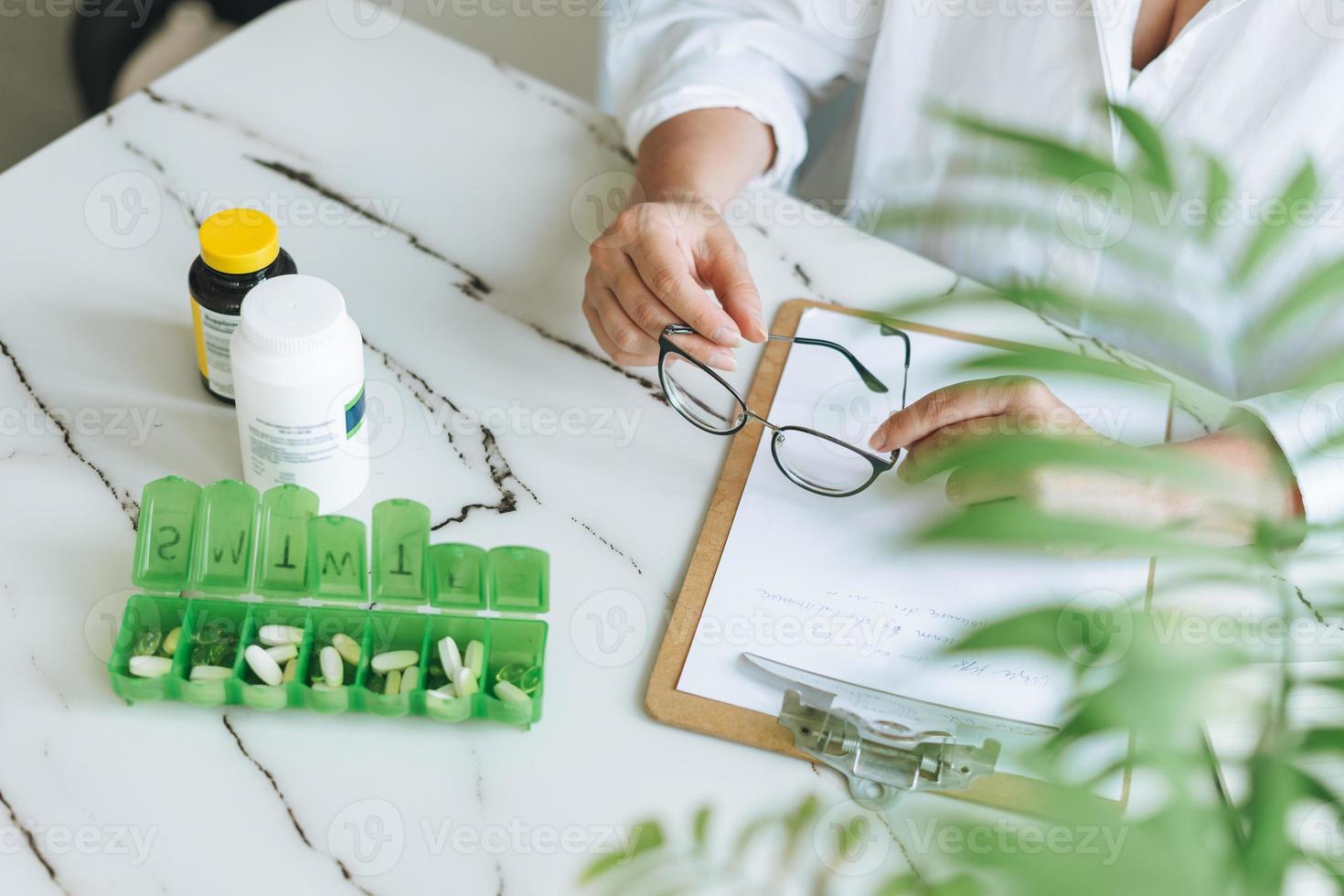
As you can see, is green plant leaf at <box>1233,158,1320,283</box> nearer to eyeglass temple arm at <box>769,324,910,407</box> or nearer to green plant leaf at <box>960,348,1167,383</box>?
green plant leaf at <box>960,348,1167,383</box>

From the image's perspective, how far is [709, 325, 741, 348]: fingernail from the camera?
31.0 inches

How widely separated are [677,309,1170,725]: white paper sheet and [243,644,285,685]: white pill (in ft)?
0.77

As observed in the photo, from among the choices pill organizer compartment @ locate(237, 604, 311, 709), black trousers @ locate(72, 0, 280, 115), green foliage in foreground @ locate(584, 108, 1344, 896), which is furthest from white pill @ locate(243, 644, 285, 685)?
black trousers @ locate(72, 0, 280, 115)

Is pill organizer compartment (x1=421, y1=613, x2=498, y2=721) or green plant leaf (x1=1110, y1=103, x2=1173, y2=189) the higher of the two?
green plant leaf (x1=1110, y1=103, x2=1173, y2=189)

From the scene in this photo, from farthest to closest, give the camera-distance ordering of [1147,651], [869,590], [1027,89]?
[1027,89], [869,590], [1147,651]

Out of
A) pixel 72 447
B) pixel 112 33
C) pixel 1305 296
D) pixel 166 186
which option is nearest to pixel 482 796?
pixel 72 447

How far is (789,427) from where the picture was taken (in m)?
0.79

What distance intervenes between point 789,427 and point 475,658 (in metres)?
0.28

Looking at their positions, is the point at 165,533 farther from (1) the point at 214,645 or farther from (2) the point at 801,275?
(2) the point at 801,275

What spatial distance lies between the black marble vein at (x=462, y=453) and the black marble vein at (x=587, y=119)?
1.06 ft

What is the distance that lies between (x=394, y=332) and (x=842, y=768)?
0.47 m

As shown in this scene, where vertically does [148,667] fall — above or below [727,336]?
below

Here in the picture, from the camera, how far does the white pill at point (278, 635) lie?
64 cm

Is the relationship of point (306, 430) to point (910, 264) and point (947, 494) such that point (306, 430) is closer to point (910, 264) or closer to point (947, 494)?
point (947, 494)
